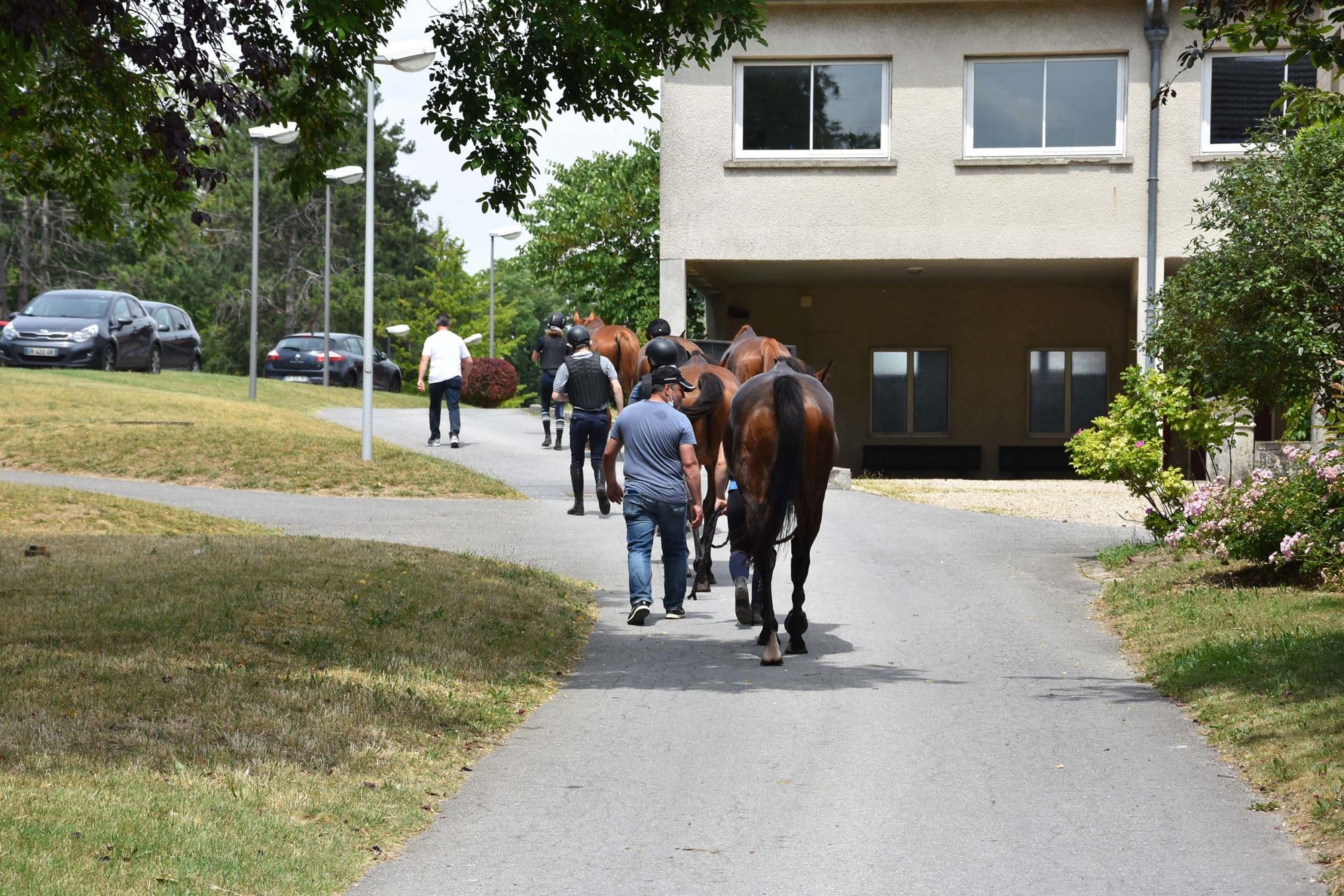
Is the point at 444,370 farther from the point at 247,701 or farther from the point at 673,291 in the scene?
the point at 247,701

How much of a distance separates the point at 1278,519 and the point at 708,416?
14.7 ft

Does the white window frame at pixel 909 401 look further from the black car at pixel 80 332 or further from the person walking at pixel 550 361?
the black car at pixel 80 332

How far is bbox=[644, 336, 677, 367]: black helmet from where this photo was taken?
11.6 m

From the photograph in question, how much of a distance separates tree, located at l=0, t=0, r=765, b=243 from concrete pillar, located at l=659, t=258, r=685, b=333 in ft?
35.5

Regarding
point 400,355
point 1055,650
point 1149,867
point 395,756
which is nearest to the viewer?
point 1149,867

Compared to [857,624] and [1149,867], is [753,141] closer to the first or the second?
[857,624]

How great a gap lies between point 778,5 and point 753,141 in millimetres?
1965

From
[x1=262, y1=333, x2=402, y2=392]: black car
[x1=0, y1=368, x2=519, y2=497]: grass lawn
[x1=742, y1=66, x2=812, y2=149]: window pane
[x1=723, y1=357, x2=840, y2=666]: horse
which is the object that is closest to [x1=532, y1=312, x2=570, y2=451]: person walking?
[x1=0, y1=368, x2=519, y2=497]: grass lawn

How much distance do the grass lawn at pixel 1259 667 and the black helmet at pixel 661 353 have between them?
3753mm

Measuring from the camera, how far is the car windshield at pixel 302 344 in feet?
151

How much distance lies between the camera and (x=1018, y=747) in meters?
7.60

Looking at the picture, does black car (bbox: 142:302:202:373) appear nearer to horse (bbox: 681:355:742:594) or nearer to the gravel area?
the gravel area

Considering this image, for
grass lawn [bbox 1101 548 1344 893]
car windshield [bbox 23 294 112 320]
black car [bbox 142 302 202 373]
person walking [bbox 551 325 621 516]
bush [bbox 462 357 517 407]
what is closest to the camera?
grass lawn [bbox 1101 548 1344 893]

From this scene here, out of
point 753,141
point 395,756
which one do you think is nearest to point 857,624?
point 395,756
